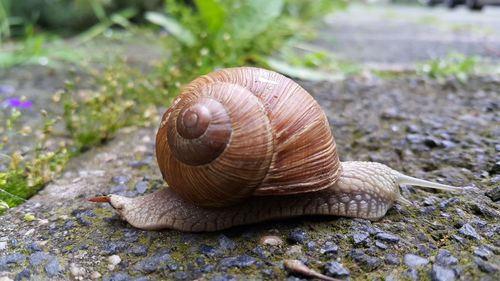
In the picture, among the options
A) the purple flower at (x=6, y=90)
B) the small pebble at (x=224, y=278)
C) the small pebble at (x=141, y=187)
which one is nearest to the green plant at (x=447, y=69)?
the small pebble at (x=141, y=187)

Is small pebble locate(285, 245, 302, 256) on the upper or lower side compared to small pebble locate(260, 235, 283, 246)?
upper

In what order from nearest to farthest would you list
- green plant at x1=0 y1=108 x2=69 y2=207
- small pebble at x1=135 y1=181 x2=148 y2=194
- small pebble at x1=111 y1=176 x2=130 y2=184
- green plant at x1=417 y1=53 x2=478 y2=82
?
green plant at x1=0 y1=108 x2=69 y2=207, small pebble at x1=135 y1=181 x2=148 y2=194, small pebble at x1=111 y1=176 x2=130 y2=184, green plant at x1=417 y1=53 x2=478 y2=82

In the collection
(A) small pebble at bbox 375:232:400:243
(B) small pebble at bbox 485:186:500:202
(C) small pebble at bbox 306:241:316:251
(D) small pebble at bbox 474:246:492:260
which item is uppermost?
(B) small pebble at bbox 485:186:500:202

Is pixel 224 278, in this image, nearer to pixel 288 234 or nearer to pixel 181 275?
pixel 181 275

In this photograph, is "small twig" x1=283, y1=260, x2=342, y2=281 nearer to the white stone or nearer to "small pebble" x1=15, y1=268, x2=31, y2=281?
the white stone

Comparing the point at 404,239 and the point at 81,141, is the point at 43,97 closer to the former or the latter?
the point at 81,141

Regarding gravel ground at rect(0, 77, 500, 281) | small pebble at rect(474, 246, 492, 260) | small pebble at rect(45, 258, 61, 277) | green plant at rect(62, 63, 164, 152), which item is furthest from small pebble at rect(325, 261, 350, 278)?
Answer: green plant at rect(62, 63, 164, 152)

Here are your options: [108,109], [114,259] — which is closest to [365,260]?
[114,259]
